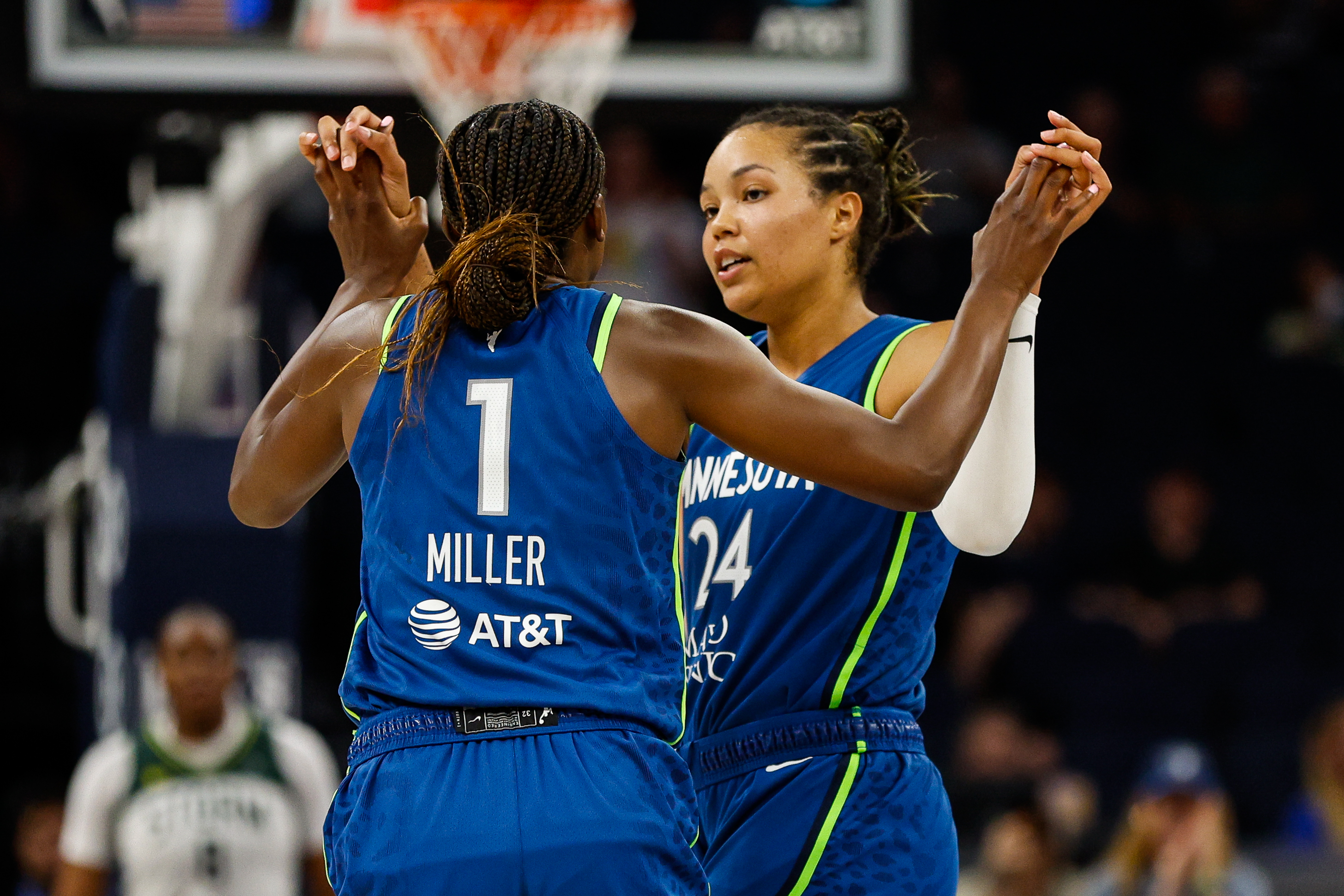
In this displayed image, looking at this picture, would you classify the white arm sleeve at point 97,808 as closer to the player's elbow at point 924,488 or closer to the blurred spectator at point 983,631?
the blurred spectator at point 983,631

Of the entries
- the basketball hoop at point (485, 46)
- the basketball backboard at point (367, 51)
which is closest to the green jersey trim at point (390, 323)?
the basketball hoop at point (485, 46)

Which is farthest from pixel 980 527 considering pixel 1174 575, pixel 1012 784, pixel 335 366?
pixel 1174 575

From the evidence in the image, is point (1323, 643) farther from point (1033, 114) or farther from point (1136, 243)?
point (1033, 114)

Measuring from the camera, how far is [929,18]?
660 cm

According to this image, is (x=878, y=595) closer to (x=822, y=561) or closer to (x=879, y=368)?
(x=822, y=561)

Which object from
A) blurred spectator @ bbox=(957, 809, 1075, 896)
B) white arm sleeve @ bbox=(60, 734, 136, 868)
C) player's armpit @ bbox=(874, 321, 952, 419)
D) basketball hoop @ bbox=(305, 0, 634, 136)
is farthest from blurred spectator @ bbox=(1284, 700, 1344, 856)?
player's armpit @ bbox=(874, 321, 952, 419)

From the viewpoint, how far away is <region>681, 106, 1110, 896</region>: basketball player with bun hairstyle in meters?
2.88

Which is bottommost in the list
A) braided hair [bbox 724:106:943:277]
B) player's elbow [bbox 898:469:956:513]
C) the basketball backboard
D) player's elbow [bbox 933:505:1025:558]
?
player's elbow [bbox 933:505:1025:558]

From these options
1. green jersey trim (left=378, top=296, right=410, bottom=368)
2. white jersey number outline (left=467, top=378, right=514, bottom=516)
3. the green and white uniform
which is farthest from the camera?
the green and white uniform

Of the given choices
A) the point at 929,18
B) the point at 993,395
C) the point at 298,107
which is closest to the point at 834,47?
the point at 929,18

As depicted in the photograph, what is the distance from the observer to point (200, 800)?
631 centimetres

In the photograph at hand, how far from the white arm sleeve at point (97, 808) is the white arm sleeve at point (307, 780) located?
512mm

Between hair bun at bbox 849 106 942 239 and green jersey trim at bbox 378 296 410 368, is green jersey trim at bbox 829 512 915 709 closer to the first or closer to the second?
hair bun at bbox 849 106 942 239

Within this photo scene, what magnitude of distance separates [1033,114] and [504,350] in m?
9.63
